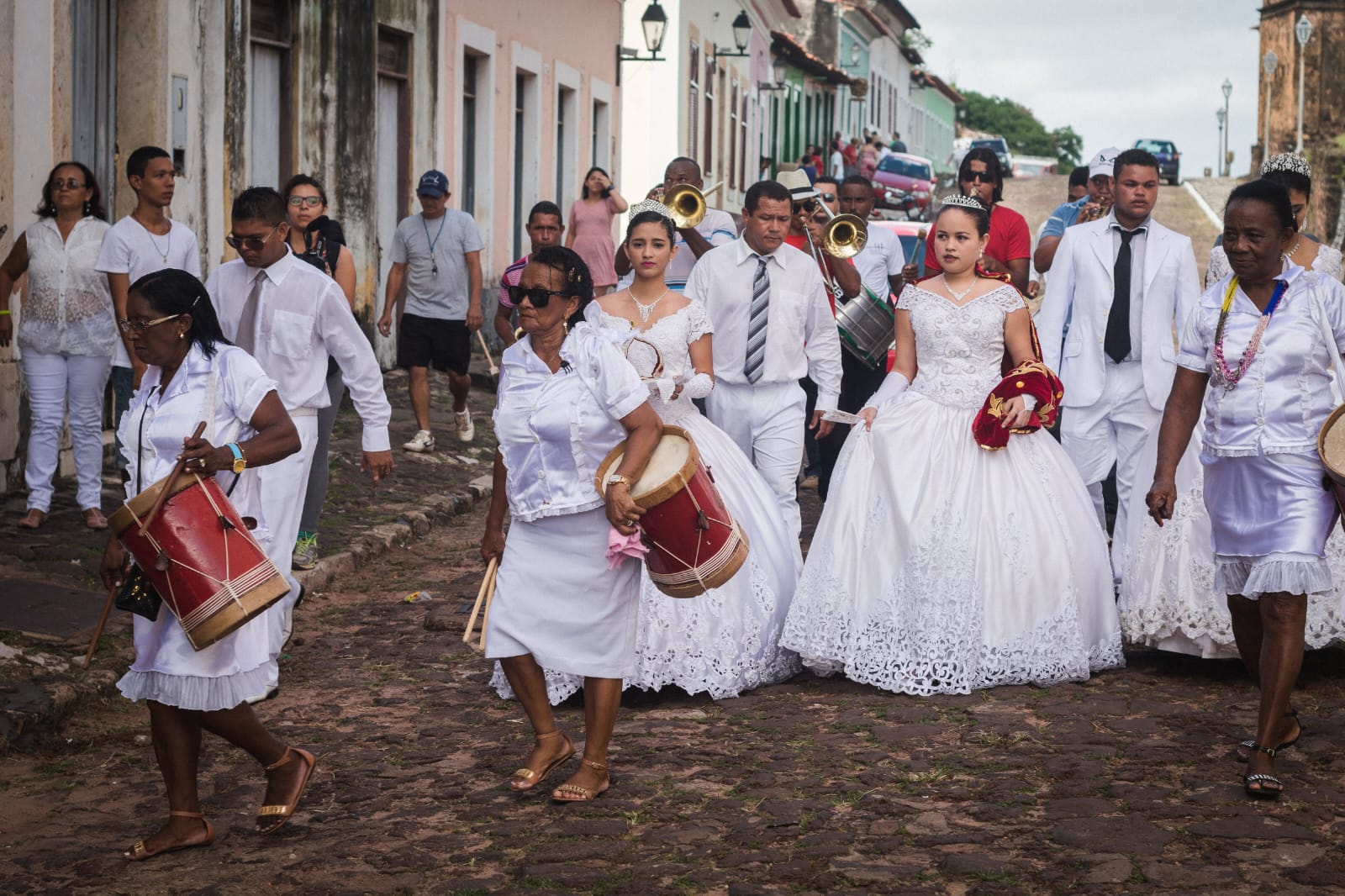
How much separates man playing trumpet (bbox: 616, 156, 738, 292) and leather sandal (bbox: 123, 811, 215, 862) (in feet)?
14.3

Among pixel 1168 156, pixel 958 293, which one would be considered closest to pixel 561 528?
pixel 958 293

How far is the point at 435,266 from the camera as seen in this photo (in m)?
13.1

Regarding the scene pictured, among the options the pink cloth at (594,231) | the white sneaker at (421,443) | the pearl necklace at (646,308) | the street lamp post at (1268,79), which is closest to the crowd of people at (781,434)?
the pearl necklace at (646,308)

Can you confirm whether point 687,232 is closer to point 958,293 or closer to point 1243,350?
point 958,293

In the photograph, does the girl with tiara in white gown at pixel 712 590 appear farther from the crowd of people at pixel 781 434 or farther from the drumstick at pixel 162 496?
the drumstick at pixel 162 496

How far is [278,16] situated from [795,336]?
8.00 metres

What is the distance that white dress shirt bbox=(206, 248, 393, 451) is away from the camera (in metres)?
6.95

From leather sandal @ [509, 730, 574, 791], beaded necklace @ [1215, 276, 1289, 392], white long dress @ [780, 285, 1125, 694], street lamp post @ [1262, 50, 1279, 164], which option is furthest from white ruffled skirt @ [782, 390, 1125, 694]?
street lamp post @ [1262, 50, 1279, 164]

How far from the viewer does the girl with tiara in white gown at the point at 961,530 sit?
22.3 ft

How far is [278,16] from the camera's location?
14.6 m

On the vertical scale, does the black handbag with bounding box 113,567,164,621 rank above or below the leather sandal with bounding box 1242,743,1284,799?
above

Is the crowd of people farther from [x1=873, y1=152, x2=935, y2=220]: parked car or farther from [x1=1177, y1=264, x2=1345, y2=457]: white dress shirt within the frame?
[x1=873, y1=152, x2=935, y2=220]: parked car

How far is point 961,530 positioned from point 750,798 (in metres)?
1.88

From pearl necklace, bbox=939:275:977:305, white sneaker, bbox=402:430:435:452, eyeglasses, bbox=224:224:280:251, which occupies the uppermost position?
eyeglasses, bbox=224:224:280:251
